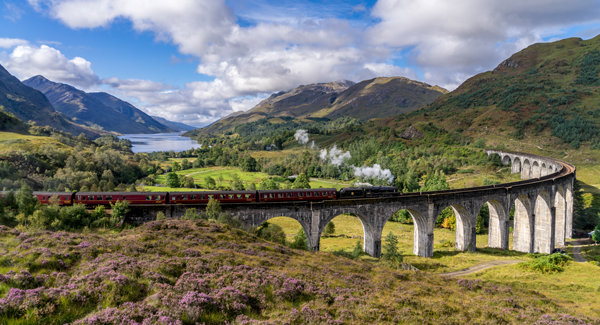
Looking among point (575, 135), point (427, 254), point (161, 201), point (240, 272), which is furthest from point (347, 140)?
point (240, 272)

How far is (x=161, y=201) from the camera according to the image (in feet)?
109

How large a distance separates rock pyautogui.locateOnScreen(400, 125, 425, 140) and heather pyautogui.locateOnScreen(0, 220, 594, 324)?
145m

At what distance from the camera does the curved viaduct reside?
111 feet

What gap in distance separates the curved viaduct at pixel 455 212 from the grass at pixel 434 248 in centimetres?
211

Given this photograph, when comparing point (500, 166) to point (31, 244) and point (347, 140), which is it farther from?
point (31, 244)

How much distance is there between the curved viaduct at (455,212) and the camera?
34.0m

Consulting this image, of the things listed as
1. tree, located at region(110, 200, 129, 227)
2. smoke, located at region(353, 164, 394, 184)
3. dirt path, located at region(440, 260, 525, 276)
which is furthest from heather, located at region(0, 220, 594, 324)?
smoke, located at region(353, 164, 394, 184)

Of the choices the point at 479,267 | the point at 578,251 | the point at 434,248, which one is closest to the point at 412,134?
the point at 578,251

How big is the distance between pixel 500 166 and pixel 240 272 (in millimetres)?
124796

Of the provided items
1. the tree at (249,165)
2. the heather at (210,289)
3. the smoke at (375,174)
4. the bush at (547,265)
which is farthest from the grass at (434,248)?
the tree at (249,165)

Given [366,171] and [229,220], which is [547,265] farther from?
[366,171]

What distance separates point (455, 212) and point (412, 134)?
128945mm

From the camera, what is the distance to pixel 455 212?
44.4 m

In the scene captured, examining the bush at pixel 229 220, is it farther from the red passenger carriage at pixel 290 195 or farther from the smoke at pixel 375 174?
the smoke at pixel 375 174
